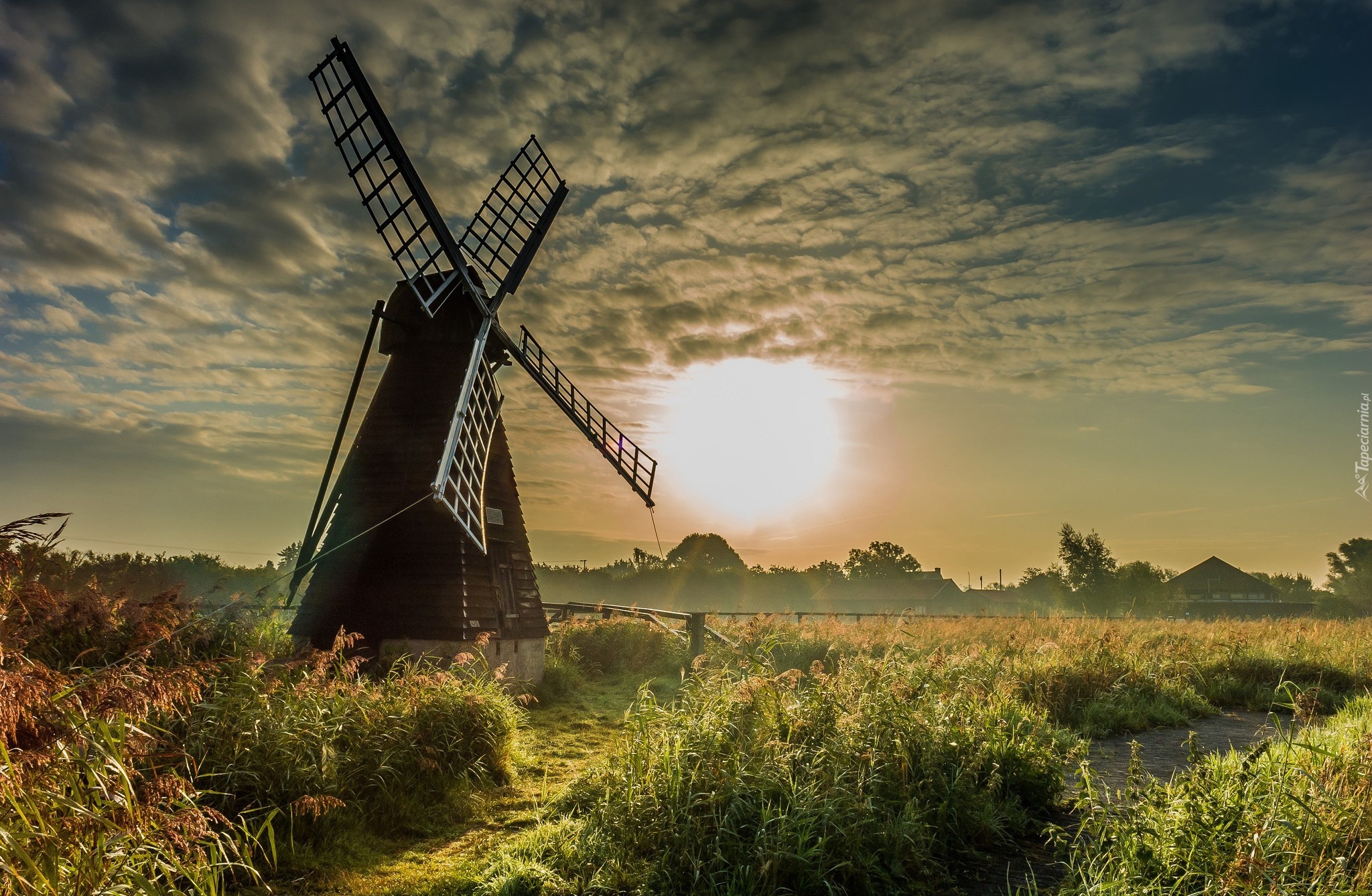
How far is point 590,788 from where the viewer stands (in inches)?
290

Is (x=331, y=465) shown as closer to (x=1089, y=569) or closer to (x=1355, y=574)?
(x=1089, y=569)

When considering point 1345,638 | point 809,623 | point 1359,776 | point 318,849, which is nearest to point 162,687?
point 318,849

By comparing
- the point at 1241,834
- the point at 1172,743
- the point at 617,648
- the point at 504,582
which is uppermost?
the point at 504,582

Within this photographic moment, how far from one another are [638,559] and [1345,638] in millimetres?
65035

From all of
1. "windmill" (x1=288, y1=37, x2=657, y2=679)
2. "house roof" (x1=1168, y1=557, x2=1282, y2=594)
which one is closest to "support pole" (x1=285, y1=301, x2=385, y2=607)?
"windmill" (x1=288, y1=37, x2=657, y2=679)

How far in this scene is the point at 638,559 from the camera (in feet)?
259

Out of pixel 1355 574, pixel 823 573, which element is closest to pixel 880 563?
pixel 823 573

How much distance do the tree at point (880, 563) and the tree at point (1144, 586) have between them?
79.9ft

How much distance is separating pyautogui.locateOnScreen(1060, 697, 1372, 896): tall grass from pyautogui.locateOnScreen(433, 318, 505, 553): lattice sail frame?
29.0 ft

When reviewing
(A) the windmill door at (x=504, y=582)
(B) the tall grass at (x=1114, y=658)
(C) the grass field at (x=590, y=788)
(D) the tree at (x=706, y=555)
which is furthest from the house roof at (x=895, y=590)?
(C) the grass field at (x=590, y=788)

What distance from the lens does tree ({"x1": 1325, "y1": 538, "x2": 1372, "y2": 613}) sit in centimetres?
5416

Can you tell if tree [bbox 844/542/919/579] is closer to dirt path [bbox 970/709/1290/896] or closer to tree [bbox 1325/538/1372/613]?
tree [bbox 1325/538/1372/613]

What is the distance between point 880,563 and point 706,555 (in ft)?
66.8

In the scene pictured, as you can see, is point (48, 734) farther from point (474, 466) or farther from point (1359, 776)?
point (474, 466)
